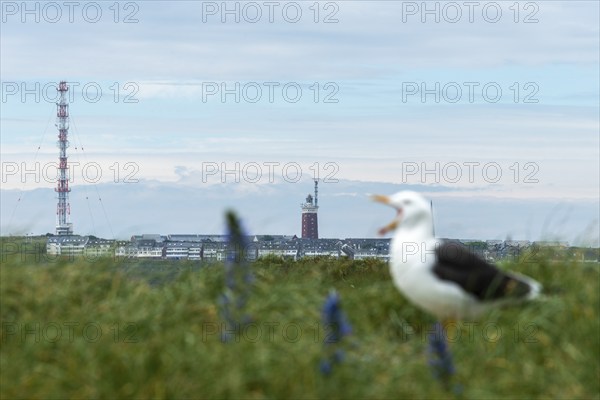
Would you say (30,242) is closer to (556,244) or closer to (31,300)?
(31,300)

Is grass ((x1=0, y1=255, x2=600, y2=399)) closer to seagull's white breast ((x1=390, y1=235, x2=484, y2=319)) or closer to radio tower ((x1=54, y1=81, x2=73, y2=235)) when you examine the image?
seagull's white breast ((x1=390, y1=235, x2=484, y2=319))

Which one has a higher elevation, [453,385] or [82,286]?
[82,286]

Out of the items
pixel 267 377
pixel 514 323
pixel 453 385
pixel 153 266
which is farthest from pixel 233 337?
pixel 153 266

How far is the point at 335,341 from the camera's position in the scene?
25.8 ft

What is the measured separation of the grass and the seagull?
32 cm

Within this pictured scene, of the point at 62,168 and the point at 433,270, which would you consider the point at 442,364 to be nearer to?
the point at 433,270

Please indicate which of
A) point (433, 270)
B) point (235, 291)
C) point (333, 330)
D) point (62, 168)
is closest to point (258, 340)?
point (235, 291)

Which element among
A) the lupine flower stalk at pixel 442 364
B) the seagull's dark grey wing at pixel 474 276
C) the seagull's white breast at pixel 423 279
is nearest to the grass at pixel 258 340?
the lupine flower stalk at pixel 442 364

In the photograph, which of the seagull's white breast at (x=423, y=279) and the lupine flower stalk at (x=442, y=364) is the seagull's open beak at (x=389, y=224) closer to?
the seagull's white breast at (x=423, y=279)

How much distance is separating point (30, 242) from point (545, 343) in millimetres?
6619

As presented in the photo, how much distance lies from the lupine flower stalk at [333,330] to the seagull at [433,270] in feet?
5.94

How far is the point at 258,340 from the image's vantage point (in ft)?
28.9

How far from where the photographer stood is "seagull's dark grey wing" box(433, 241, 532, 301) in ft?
31.5

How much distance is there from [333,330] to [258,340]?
1253 millimetres
